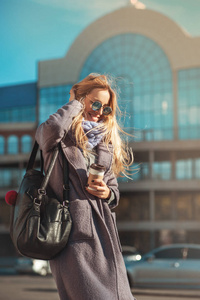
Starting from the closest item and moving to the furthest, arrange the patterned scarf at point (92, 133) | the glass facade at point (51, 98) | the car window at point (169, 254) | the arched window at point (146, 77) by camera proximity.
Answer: the patterned scarf at point (92, 133) < the car window at point (169, 254) < the arched window at point (146, 77) < the glass facade at point (51, 98)

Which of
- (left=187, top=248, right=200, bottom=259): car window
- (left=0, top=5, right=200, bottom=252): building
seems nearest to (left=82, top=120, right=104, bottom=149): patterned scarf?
(left=187, top=248, right=200, bottom=259): car window

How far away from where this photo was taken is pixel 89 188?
9.13 feet

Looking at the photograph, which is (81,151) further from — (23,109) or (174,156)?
(23,109)

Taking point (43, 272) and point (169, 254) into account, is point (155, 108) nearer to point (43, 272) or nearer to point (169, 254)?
point (43, 272)

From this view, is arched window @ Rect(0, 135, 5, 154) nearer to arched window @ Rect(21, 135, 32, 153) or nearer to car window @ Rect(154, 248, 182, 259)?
arched window @ Rect(21, 135, 32, 153)

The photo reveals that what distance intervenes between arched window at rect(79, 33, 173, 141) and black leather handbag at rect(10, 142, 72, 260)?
154 feet

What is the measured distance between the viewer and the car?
55.0 feet

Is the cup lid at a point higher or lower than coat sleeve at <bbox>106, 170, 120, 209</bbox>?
higher

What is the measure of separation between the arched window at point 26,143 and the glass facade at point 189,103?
17.1 metres

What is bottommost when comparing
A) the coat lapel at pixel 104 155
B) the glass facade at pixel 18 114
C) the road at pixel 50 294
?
the road at pixel 50 294

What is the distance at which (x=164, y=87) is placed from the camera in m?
51.4

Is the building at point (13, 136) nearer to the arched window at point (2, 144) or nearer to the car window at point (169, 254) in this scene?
the arched window at point (2, 144)

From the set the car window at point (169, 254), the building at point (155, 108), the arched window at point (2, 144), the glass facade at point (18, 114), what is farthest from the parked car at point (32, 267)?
the glass facade at point (18, 114)

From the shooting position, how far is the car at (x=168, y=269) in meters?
16.8
